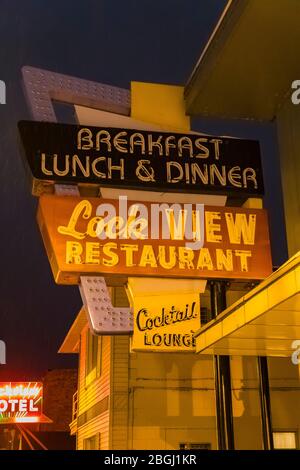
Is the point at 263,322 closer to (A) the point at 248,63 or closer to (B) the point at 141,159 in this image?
(B) the point at 141,159

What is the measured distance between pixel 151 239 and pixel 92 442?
10770 millimetres

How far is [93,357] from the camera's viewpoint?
2109 centimetres

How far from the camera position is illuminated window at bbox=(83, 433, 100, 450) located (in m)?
18.4

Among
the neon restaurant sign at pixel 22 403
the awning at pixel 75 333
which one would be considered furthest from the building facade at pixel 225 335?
the neon restaurant sign at pixel 22 403

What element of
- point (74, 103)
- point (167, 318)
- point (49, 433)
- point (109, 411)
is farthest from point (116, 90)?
point (49, 433)

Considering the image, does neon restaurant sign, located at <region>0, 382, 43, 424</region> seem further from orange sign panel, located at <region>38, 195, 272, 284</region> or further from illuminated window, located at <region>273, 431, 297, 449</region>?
orange sign panel, located at <region>38, 195, 272, 284</region>

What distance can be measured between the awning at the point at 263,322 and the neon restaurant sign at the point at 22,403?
107ft

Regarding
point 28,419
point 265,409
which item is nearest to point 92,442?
point 265,409

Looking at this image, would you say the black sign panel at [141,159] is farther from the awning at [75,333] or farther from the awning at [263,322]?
the awning at [75,333]

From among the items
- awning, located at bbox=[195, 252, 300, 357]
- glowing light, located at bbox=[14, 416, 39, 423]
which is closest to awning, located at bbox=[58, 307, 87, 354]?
awning, located at bbox=[195, 252, 300, 357]

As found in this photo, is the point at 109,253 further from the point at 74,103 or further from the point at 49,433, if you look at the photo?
the point at 49,433

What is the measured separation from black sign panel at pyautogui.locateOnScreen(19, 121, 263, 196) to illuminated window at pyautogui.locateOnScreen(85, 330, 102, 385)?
8196 millimetres

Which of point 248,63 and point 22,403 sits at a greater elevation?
point 22,403

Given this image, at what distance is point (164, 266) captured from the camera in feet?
37.4
